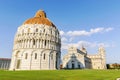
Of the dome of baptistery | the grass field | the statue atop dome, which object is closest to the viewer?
the grass field

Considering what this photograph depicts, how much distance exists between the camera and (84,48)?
152m

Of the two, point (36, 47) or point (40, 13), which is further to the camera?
point (40, 13)

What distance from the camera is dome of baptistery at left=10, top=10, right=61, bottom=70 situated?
68.5 m

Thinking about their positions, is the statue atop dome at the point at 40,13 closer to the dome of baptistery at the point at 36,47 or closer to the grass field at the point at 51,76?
the dome of baptistery at the point at 36,47

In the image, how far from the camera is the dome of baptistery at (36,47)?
68500 millimetres

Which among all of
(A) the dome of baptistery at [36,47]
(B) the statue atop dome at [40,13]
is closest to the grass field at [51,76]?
(A) the dome of baptistery at [36,47]

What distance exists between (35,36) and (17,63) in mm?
14761

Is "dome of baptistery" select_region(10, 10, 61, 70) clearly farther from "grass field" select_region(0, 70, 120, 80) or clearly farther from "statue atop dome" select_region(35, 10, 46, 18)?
"grass field" select_region(0, 70, 120, 80)

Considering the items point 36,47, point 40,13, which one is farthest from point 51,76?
point 40,13

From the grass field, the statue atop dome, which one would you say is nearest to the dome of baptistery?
the statue atop dome

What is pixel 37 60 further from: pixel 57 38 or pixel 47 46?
pixel 57 38

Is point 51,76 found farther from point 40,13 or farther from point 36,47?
point 40,13

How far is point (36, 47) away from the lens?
69.3 metres

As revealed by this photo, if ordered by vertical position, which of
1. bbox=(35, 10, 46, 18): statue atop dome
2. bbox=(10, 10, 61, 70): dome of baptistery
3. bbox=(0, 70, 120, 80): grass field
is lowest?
bbox=(0, 70, 120, 80): grass field
